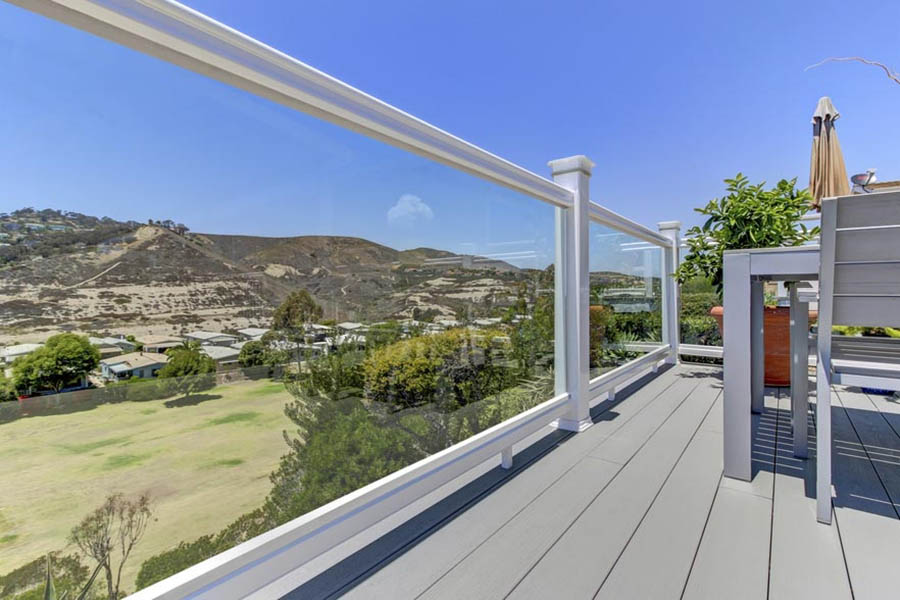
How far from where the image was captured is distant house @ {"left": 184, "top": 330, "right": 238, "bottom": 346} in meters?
1.05

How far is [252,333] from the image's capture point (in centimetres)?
115

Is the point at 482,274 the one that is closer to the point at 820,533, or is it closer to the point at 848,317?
the point at 848,317

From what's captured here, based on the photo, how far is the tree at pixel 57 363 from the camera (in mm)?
810

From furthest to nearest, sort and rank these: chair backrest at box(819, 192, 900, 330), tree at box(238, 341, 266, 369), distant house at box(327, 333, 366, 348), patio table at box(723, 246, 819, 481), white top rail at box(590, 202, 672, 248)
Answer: white top rail at box(590, 202, 672, 248), patio table at box(723, 246, 819, 481), chair backrest at box(819, 192, 900, 330), distant house at box(327, 333, 366, 348), tree at box(238, 341, 266, 369)

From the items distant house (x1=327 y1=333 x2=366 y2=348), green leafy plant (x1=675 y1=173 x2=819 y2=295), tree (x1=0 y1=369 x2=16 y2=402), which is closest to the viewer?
tree (x1=0 y1=369 x2=16 y2=402)

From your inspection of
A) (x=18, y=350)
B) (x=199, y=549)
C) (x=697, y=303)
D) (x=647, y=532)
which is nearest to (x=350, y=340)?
(x=199, y=549)

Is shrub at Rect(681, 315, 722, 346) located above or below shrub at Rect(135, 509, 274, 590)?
above

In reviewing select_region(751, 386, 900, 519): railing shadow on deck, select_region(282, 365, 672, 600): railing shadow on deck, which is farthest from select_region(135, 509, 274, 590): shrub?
select_region(751, 386, 900, 519): railing shadow on deck

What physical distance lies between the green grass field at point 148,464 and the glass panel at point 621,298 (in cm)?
235

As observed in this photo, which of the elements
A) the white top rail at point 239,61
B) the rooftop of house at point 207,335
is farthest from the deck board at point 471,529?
the white top rail at point 239,61

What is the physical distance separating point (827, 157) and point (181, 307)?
487 cm

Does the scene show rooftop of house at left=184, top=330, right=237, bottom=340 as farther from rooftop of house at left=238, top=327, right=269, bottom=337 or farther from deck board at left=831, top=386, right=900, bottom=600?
deck board at left=831, top=386, right=900, bottom=600

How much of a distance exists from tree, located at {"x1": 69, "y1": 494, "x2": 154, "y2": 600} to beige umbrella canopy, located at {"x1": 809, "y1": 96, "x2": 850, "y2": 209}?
490cm

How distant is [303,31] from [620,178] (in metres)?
7.33
